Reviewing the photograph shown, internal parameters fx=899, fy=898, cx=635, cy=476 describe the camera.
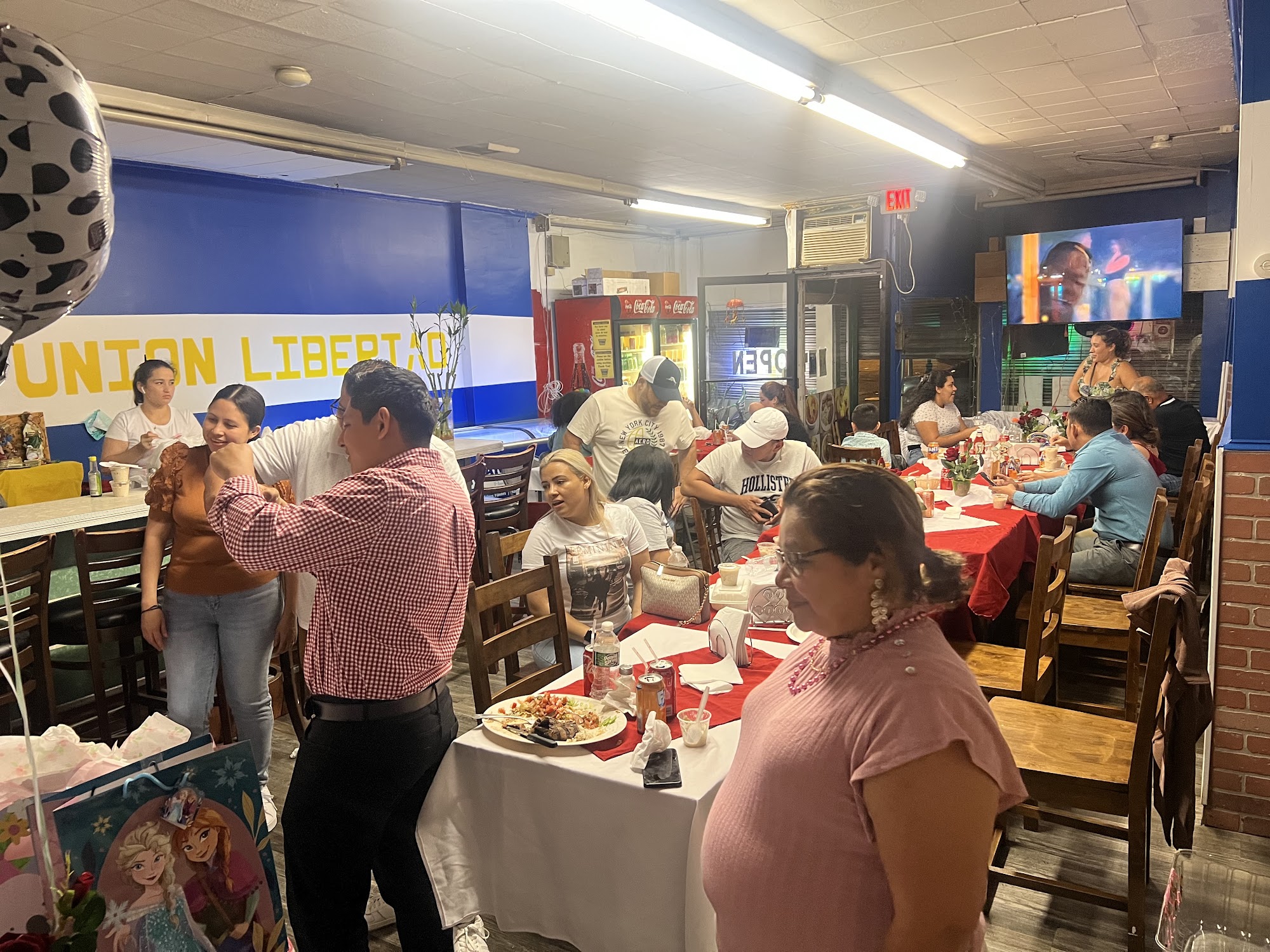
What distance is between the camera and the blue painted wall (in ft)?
21.6

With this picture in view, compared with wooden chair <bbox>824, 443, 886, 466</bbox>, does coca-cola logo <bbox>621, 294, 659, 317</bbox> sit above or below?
above

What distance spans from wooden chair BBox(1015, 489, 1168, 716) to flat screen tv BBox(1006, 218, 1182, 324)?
5.97 meters

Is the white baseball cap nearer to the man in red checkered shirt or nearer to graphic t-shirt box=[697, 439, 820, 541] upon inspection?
graphic t-shirt box=[697, 439, 820, 541]

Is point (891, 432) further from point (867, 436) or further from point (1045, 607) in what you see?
point (1045, 607)

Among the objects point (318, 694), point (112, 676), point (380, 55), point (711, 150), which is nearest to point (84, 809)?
point (318, 694)

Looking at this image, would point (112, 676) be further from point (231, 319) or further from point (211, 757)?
point (231, 319)

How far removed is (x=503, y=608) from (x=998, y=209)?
9.45 metres

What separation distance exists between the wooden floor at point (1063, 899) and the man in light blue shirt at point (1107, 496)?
1670mm

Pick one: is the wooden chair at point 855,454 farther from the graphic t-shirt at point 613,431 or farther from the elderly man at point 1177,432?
the elderly man at point 1177,432

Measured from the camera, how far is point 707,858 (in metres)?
1.57

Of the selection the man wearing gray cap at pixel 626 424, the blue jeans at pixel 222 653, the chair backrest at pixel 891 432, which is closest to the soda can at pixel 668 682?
the blue jeans at pixel 222 653

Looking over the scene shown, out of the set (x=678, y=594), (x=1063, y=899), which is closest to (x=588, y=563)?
(x=678, y=594)

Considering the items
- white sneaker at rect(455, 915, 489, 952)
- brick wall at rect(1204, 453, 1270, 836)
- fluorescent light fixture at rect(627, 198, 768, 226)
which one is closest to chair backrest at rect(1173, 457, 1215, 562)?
brick wall at rect(1204, 453, 1270, 836)

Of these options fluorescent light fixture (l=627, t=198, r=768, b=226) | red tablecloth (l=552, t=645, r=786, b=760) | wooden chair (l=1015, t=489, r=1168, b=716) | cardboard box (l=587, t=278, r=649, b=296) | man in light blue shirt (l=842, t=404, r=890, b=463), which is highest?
fluorescent light fixture (l=627, t=198, r=768, b=226)
